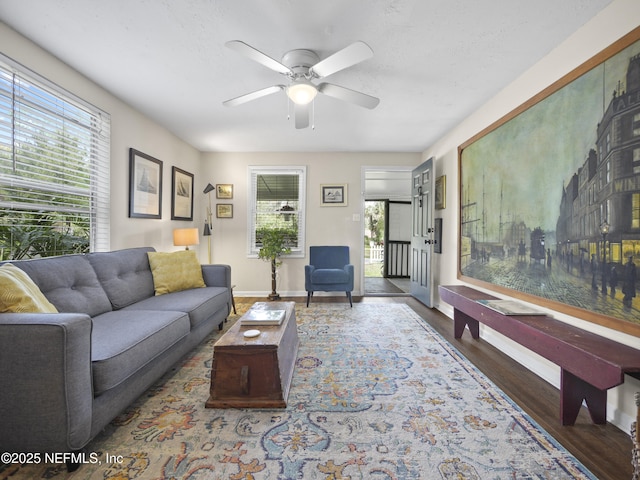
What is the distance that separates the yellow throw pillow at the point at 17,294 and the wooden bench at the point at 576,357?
2.77 meters

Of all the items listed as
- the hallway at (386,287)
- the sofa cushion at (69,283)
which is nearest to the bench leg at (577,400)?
the sofa cushion at (69,283)

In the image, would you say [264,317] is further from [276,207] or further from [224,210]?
[224,210]

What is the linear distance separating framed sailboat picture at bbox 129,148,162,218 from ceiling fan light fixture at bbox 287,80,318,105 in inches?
81.0

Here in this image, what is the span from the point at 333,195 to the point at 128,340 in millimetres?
3804

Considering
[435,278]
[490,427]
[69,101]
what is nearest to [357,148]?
[435,278]

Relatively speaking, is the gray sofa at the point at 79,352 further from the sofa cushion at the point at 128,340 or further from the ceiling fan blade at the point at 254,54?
the ceiling fan blade at the point at 254,54

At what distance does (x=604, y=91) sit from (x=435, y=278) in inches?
114

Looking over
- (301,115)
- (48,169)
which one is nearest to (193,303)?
(48,169)

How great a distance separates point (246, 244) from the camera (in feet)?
16.3

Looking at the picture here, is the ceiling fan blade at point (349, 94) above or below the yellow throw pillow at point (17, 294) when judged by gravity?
above

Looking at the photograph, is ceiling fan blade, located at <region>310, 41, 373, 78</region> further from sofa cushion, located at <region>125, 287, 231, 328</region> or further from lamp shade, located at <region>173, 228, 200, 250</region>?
lamp shade, located at <region>173, 228, 200, 250</region>

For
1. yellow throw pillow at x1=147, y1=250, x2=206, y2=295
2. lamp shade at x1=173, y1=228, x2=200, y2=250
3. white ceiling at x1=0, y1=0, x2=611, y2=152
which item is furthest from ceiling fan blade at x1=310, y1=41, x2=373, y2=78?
lamp shade at x1=173, y1=228, x2=200, y2=250

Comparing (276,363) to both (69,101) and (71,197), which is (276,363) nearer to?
(71,197)

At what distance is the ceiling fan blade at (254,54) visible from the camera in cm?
173
